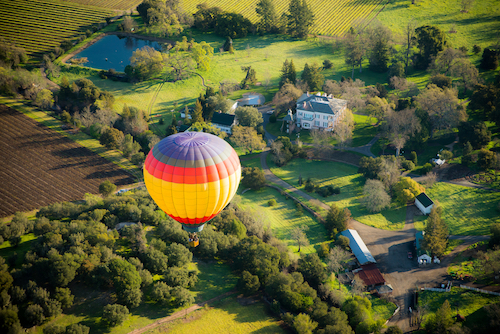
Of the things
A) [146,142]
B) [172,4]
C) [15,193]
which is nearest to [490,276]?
[146,142]

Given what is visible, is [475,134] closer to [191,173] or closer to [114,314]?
[191,173]

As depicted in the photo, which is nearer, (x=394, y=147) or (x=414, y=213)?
(x=414, y=213)

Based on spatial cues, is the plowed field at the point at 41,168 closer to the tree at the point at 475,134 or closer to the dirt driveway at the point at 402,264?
the dirt driveway at the point at 402,264

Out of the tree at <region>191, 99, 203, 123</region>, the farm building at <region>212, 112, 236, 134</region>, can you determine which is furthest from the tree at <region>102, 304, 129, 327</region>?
the farm building at <region>212, 112, 236, 134</region>

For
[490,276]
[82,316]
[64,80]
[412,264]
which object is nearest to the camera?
[82,316]

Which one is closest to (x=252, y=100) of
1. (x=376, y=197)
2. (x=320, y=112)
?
(x=320, y=112)

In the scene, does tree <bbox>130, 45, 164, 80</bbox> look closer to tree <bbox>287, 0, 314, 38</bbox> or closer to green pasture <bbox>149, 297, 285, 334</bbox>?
tree <bbox>287, 0, 314, 38</bbox>

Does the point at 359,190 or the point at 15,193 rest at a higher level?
the point at 15,193

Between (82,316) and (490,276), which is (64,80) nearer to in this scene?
(82,316)
